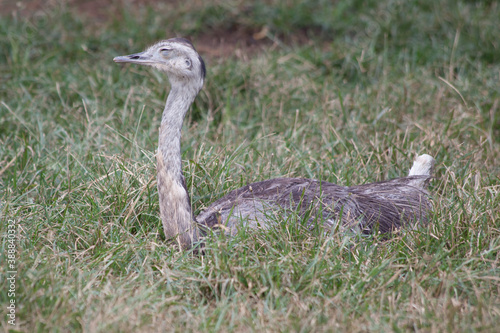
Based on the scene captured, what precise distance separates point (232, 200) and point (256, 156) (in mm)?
934

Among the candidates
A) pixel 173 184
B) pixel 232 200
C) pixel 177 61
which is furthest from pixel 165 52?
pixel 232 200

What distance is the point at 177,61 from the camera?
364cm

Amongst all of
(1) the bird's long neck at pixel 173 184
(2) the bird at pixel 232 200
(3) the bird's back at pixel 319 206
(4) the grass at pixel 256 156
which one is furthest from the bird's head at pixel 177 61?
(3) the bird's back at pixel 319 206

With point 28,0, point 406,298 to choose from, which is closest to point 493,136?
point 406,298

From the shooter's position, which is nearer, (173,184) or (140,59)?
(173,184)

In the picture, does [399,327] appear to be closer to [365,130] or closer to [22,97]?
[365,130]

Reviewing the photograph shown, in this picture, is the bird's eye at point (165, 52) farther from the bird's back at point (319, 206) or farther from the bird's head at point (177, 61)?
the bird's back at point (319, 206)

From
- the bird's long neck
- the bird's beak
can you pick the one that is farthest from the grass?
the bird's beak

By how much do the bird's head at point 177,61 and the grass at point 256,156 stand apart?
2.13 feet

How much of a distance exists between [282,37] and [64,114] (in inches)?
108

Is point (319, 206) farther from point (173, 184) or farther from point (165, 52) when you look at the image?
point (165, 52)

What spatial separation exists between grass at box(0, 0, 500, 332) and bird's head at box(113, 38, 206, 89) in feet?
2.13

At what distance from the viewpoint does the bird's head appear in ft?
11.9

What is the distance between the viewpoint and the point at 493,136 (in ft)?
16.4
